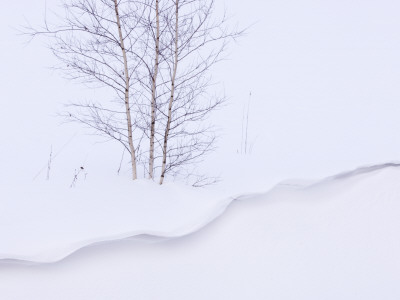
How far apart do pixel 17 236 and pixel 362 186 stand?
147 inches

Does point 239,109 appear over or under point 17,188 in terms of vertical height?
over

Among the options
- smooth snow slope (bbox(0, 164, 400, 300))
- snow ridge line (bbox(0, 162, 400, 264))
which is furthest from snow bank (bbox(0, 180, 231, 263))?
smooth snow slope (bbox(0, 164, 400, 300))

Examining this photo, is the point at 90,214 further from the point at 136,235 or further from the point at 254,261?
the point at 254,261

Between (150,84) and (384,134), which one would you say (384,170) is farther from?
(384,134)

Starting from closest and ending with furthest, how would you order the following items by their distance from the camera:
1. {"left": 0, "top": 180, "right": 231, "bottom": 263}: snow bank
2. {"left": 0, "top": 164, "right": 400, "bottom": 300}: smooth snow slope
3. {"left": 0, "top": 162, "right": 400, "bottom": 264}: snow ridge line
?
1. {"left": 0, "top": 164, "right": 400, "bottom": 300}: smooth snow slope
2. {"left": 0, "top": 162, "right": 400, "bottom": 264}: snow ridge line
3. {"left": 0, "top": 180, "right": 231, "bottom": 263}: snow bank

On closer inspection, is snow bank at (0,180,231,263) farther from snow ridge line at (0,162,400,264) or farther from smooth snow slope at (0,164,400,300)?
smooth snow slope at (0,164,400,300)

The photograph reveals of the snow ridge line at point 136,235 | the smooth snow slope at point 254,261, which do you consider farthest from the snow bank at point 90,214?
the smooth snow slope at point 254,261

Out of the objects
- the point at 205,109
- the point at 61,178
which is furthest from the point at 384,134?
the point at 61,178

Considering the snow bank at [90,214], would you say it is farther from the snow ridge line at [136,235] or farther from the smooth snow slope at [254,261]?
the smooth snow slope at [254,261]

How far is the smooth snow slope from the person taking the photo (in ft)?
13.5

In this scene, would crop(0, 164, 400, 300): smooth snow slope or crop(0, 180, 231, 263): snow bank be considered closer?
crop(0, 164, 400, 300): smooth snow slope

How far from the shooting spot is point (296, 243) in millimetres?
4719

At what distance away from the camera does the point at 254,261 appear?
177 inches

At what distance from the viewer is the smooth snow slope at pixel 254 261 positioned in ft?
13.5
